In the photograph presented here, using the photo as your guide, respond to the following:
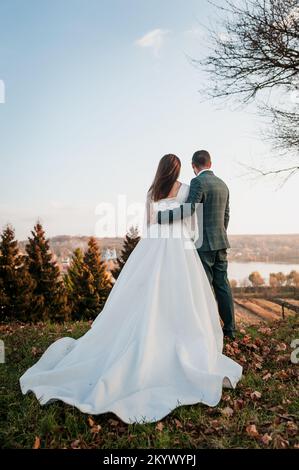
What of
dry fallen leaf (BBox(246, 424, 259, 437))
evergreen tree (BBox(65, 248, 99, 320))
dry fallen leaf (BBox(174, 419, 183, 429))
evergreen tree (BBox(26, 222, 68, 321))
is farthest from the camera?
evergreen tree (BBox(65, 248, 99, 320))

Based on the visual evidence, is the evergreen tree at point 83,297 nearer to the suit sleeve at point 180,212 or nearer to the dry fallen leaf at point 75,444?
the suit sleeve at point 180,212

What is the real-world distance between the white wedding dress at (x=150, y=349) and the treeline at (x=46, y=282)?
23022 millimetres

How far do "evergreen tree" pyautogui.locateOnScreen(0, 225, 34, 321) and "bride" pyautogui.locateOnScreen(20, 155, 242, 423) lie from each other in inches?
1008

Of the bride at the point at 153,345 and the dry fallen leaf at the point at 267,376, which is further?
the dry fallen leaf at the point at 267,376

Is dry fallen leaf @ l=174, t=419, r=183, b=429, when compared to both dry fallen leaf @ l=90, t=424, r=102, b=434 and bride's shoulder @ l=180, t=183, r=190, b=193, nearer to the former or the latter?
dry fallen leaf @ l=90, t=424, r=102, b=434

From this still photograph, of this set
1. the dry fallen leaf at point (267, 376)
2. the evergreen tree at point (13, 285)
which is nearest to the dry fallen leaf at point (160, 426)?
the dry fallen leaf at point (267, 376)

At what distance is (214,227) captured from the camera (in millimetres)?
6262

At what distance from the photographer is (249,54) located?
9.05 m

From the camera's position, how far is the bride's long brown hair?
5379 millimetres

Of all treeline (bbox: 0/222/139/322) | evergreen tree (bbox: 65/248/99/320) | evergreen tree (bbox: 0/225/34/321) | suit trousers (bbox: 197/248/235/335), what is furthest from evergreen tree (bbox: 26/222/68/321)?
suit trousers (bbox: 197/248/235/335)

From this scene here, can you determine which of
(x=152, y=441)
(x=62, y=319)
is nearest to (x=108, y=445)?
(x=152, y=441)

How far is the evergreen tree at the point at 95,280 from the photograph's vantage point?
36.2 metres

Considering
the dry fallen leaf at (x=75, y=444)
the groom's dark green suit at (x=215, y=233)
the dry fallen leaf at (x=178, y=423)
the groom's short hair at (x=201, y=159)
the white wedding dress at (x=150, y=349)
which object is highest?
the groom's short hair at (x=201, y=159)
